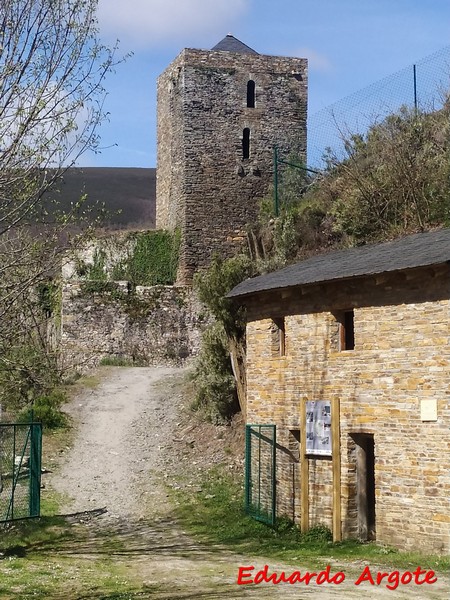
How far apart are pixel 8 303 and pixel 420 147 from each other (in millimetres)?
15484

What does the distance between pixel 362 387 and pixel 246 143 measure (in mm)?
21510

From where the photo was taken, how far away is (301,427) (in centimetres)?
1692

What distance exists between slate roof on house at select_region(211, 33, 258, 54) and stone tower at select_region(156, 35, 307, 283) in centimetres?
9

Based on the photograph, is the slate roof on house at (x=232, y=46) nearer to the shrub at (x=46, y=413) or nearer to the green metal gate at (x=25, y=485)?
the shrub at (x=46, y=413)

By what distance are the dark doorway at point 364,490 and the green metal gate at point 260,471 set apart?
84.0 inches

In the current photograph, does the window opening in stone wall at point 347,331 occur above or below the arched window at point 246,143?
below

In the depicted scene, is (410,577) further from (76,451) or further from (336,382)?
(76,451)

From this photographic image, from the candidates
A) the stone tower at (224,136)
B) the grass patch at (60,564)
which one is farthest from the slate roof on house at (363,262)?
the stone tower at (224,136)

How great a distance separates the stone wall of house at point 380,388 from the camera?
14.1 meters

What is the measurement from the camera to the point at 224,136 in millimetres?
35469

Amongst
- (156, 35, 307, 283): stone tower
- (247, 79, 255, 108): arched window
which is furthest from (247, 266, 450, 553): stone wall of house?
(247, 79, 255, 108): arched window

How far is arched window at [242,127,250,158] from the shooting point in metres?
35.7

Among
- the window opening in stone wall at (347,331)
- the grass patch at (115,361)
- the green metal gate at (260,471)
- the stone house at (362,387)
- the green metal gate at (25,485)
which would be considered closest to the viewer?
the stone house at (362,387)

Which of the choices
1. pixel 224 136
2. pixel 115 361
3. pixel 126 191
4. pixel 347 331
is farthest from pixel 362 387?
pixel 126 191
